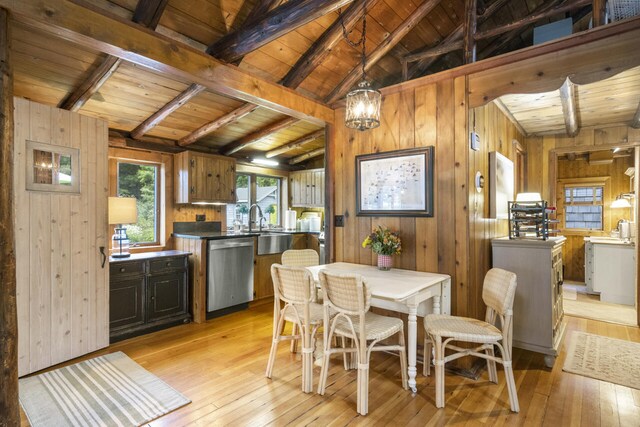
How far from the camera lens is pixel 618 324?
3842mm

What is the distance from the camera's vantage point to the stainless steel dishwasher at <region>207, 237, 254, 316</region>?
4.07m

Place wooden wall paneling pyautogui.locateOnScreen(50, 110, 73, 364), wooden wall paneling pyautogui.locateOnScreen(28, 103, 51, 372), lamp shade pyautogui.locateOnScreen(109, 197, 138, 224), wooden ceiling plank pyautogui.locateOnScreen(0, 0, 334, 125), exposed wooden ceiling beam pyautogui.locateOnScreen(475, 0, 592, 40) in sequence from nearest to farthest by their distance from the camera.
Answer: wooden ceiling plank pyautogui.locateOnScreen(0, 0, 334, 125) < exposed wooden ceiling beam pyautogui.locateOnScreen(475, 0, 592, 40) < wooden wall paneling pyautogui.locateOnScreen(28, 103, 51, 372) < wooden wall paneling pyautogui.locateOnScreen(50, 110, 73, 364) < lamp shade pyautogui.locateOnScreen(109, 197, 138, 224)

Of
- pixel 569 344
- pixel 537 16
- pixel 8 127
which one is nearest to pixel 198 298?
pixel 8 127

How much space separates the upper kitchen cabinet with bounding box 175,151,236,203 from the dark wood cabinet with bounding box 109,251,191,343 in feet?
2.77

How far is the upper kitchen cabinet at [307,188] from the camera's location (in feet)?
19.3

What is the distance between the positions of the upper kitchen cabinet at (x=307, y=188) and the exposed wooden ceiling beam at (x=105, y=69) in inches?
137

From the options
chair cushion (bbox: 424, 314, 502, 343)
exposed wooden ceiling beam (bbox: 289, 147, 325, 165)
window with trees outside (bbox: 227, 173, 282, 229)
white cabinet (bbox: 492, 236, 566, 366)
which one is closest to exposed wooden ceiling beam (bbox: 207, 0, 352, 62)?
chair cushion (bbox: 424, 314, 502, 343)

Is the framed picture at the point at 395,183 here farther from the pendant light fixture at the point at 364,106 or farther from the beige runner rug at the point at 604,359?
the beige runner rug at the point at 604,359

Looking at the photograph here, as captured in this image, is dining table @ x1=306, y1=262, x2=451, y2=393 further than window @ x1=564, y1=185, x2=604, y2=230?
No

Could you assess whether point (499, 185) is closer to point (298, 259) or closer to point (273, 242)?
point (298, 259)

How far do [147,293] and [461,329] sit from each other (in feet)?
10.4

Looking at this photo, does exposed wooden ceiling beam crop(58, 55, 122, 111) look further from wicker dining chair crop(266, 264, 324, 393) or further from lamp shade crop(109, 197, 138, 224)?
wicker dining chair crop(266, 264, 324, 393)

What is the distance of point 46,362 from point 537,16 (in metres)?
5.00

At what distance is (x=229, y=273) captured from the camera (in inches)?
168
